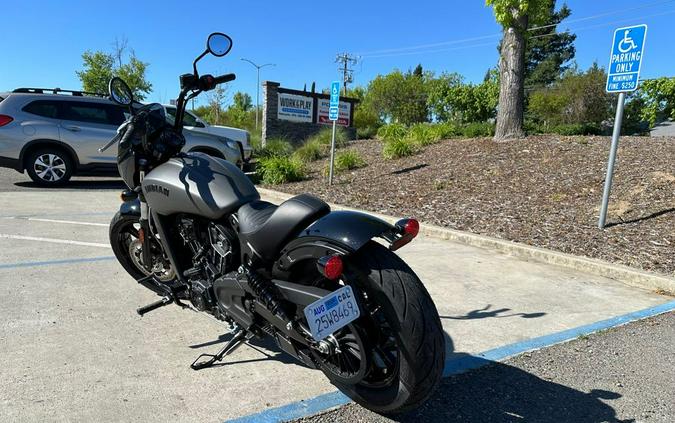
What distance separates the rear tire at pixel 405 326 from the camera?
7.11 ft

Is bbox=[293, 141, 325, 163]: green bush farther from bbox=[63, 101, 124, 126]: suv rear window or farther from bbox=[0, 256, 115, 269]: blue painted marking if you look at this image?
bbox=[0, 256, 115, 269]: blue painted marking

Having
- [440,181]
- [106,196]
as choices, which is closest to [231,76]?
[440,181]

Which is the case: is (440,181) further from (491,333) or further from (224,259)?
(224,259)

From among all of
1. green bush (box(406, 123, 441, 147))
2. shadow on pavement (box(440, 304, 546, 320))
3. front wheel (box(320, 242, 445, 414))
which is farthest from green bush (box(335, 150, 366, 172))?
front wheel (box(320, 242, 445, 414))

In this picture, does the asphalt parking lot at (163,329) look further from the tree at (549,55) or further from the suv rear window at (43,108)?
the tree at (549,55)

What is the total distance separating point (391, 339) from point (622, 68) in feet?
19.0

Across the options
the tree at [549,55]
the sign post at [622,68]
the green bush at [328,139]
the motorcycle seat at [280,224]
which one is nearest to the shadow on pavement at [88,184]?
the green bush at [328,139]

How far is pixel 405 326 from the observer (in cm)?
216

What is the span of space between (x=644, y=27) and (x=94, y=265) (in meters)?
7.02

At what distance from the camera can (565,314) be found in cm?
405

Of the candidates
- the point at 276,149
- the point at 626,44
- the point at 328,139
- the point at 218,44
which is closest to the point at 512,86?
the point at 626,44

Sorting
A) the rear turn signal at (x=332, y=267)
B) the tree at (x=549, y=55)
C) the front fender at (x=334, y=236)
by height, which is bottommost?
the rear turn signal at (x=332, y=267)

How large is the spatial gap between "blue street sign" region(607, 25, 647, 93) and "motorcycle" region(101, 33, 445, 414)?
5.31 metres

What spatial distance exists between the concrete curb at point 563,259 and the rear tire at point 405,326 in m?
3.65
